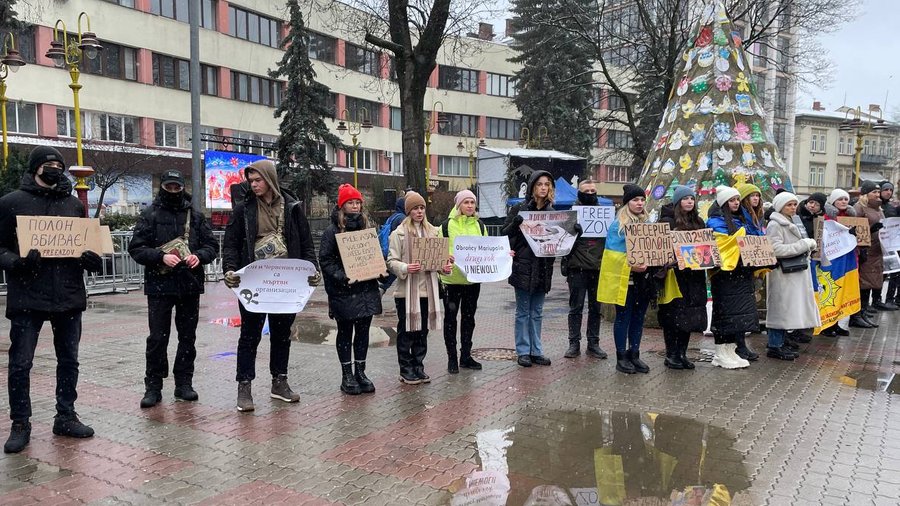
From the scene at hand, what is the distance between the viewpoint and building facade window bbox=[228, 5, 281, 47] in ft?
126

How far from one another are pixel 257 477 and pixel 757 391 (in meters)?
4.85

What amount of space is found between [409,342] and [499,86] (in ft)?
173

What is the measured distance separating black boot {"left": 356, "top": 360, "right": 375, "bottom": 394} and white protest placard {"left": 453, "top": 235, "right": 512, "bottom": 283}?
1.41m

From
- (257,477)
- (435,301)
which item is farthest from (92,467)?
(435,301)

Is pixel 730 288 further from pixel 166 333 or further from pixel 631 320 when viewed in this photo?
pixel 166 333

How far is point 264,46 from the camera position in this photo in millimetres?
40500

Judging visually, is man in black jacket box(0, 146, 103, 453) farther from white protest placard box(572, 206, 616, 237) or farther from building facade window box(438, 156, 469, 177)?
building facade window box(438, 156, 469, 177)

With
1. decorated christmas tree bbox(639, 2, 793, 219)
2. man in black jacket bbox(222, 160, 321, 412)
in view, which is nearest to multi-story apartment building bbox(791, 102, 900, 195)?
decorated christmas tree bbox(639, 2, 793, 219)

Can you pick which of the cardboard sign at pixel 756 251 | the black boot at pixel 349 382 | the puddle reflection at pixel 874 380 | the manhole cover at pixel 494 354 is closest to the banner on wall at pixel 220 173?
the manhole cover at pixel 494 354

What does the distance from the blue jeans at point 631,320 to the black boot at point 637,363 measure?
5cm

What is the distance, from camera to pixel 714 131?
418 inches

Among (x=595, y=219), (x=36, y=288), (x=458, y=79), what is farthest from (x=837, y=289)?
(x=458, y=79)

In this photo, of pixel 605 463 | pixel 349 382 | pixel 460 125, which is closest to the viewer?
pixel 605 463

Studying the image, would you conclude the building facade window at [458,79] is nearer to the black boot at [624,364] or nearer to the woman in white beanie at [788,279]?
the woman in white beanie at [788,279]
